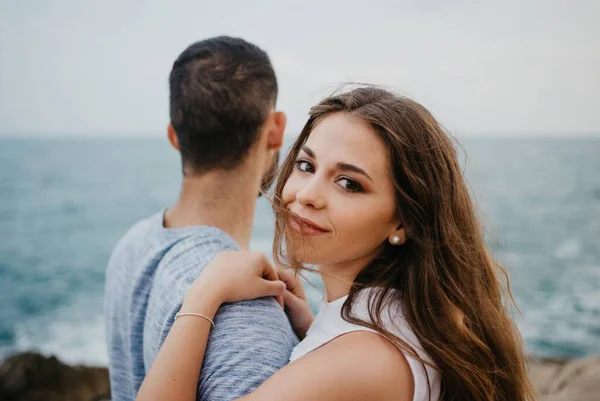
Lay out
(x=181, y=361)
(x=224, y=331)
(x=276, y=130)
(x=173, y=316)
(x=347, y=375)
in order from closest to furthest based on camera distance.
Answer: (x=347, y=375), (x=181, y=361), (x=224, y=331), (x=173, y=316), (x=276, y=130)

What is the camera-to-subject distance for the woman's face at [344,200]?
200 centimetres

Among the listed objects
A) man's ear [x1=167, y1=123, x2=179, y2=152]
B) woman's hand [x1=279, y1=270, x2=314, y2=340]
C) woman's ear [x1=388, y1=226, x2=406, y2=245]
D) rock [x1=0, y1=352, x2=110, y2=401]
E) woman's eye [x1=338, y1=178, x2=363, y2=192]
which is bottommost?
rock [x1=0, y1=352, x2=110, y2=401]

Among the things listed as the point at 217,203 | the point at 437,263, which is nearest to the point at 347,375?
the point at 437,263

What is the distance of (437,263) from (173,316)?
1027mm

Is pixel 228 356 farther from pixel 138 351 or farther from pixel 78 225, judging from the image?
pixel 78 225

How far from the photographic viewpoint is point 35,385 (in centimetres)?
774

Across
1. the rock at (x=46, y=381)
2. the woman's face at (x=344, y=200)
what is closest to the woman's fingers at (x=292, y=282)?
the woman's face at (x=344, y=200)

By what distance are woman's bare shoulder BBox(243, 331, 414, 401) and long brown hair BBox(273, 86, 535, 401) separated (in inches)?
6.5

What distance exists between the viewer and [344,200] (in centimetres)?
201

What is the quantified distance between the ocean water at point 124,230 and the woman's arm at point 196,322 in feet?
3.30

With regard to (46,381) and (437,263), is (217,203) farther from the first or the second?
(46,381)

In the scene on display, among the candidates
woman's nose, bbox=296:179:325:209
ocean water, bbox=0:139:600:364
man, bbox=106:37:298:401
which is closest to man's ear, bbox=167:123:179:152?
man, bbox=106:37:298:401

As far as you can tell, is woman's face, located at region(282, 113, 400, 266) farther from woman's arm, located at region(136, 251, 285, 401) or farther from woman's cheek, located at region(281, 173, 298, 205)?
woman's arm, located at region(136, 251, 285, 401)

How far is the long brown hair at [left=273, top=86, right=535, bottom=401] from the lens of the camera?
2.00 meters
